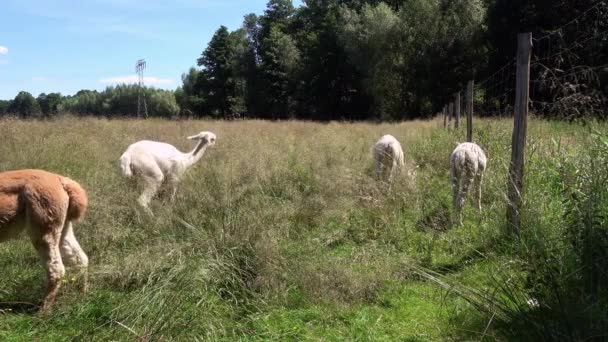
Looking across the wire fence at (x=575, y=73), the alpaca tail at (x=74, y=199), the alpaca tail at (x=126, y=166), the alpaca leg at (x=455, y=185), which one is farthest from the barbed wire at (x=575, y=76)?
the alpaca tail at (x=126, y=166)

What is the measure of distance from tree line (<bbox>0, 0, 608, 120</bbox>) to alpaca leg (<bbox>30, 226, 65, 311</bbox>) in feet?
45.0

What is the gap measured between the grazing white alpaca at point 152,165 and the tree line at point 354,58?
1149cm

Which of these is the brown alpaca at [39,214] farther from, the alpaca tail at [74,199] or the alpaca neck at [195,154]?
the alpaca neck at [195,154]

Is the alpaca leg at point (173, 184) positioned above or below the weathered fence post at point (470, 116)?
below

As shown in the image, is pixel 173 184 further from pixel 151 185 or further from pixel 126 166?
pixel 126 166

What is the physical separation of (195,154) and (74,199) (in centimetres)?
428

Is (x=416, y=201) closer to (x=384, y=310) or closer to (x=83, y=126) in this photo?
(x=384, y=310)

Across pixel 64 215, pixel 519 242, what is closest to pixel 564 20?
pixel 519 242

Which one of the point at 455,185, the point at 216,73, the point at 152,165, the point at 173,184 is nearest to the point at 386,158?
the point at 455,185

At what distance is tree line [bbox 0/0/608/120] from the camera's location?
33.4m

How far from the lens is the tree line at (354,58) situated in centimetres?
3344

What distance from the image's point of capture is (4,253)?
17.2ft

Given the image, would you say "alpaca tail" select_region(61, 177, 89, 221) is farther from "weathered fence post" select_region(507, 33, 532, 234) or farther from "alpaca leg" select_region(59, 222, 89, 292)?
"weathered fence post" select_region(507, 33, 532, 234)

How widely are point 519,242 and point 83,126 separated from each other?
1373cm
